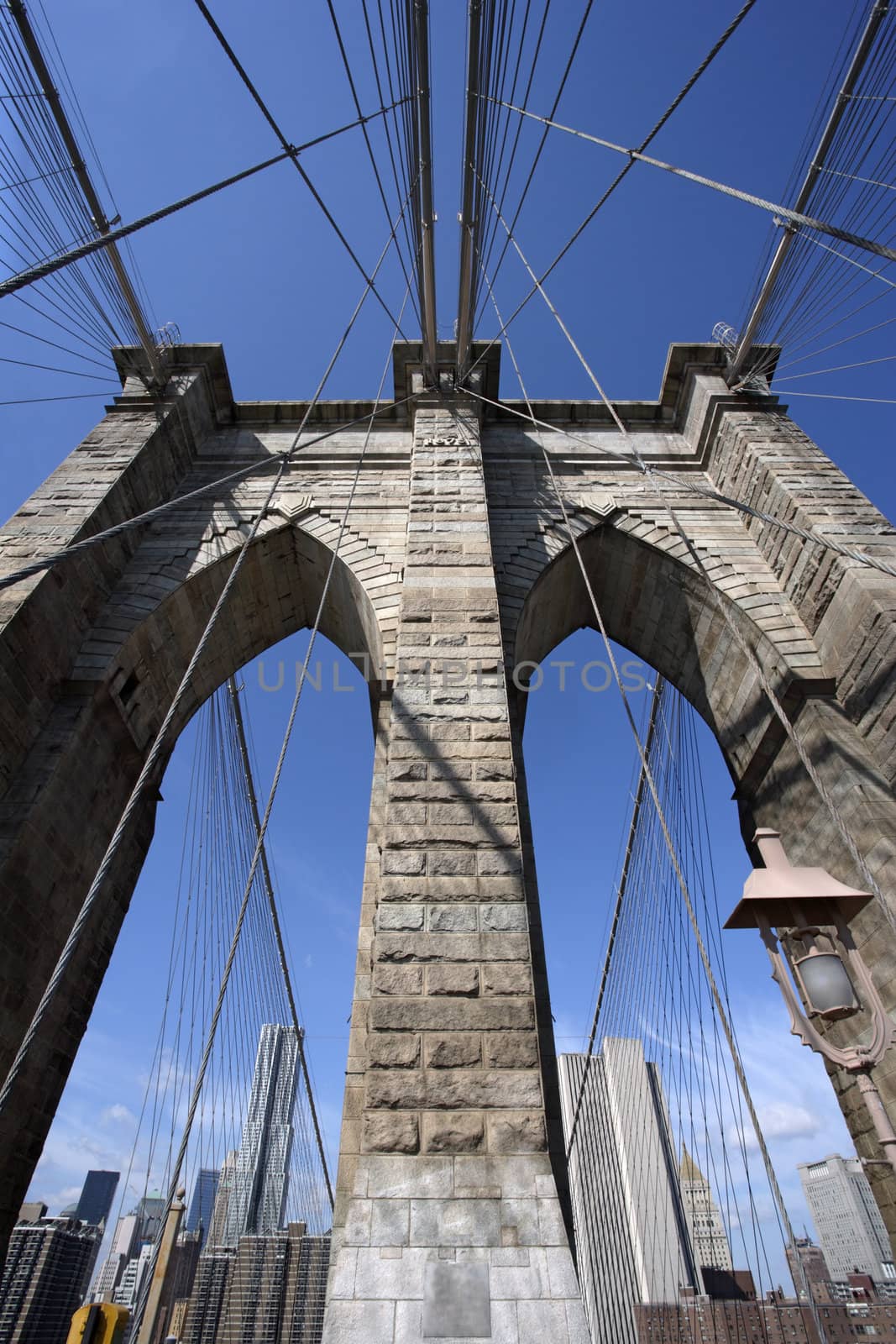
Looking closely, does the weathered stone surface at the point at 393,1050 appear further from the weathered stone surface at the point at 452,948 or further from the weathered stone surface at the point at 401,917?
the weathered stone surface at the point at 401,917

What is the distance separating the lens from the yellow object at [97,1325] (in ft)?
13.0

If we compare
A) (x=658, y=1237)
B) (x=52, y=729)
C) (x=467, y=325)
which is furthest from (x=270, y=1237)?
(x=467, y=325)

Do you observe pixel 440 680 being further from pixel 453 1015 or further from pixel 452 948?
pixel 453 1015

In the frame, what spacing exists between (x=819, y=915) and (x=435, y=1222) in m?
2.15

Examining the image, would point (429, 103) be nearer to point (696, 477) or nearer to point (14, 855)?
point (696, 477)

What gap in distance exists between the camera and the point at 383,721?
6758 mm

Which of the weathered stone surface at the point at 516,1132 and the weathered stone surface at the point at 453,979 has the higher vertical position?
the weathered stone surface at the point at 453,979

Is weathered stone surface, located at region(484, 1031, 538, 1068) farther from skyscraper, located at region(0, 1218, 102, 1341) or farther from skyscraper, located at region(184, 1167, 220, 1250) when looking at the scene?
skyscraper, located at region(184, 1167, 220, 1250)

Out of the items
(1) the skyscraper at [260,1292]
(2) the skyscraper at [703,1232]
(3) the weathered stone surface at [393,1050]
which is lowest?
(3) the weathered stone surface at [393,1050]

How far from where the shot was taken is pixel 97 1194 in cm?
17025

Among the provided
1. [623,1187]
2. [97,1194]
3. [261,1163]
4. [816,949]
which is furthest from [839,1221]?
[97,1194]

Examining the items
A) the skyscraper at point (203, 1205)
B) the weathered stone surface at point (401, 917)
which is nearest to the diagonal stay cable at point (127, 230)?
the weathered stone surface at point (401, 917)

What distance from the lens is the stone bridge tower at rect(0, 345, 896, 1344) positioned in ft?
11.2

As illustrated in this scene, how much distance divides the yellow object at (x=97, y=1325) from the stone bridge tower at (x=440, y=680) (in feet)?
4.69
